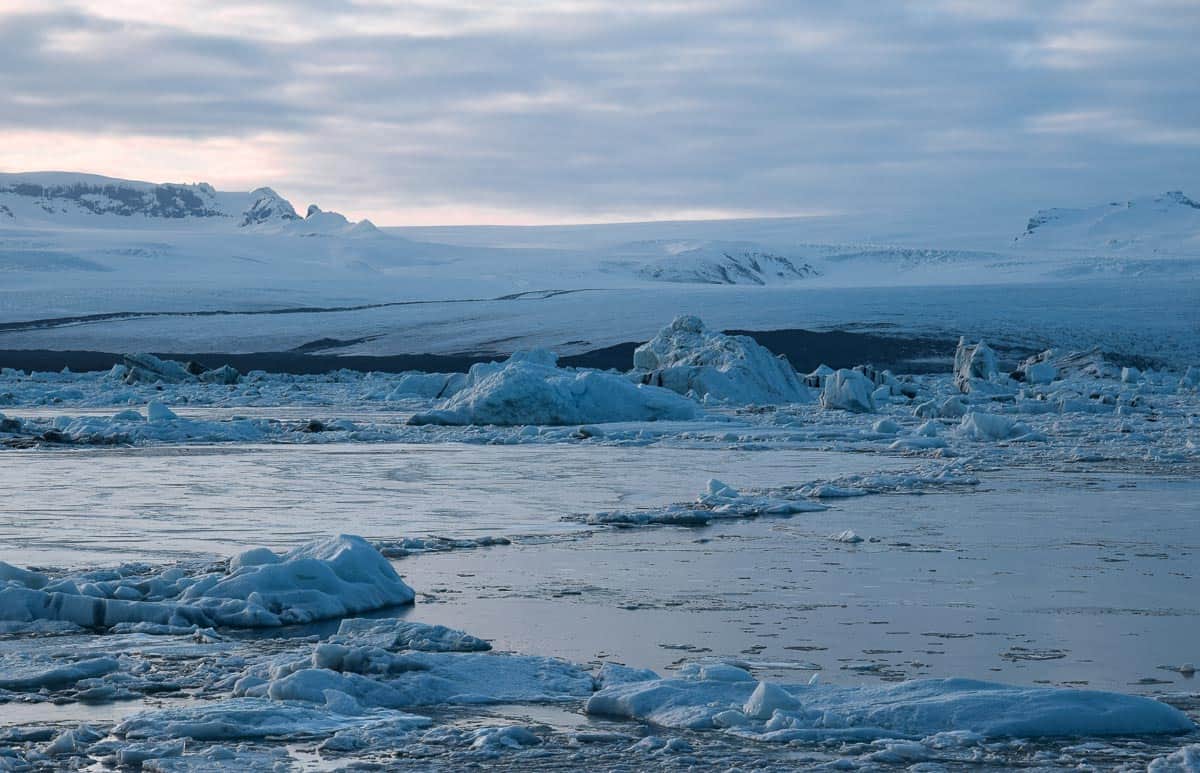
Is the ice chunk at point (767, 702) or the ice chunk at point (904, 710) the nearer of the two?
the ice chunk at point (904, 710)

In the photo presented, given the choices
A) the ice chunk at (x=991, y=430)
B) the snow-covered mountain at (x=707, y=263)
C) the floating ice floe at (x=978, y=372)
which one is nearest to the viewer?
the ice chunk at (x=991, y=430)

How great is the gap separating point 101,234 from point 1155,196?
8332cm

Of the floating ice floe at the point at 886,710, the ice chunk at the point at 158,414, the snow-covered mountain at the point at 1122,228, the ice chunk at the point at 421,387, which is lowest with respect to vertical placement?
the ice chunk at the point at 421,387

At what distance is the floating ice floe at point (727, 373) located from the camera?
22234 millimetres

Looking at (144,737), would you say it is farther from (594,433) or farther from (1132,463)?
(594,433)

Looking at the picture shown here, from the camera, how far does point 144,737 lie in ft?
12.8

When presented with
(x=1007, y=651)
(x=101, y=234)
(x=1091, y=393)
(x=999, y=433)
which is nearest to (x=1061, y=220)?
(x=101, y=234)

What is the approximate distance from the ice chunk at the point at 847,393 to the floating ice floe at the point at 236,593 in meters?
14.5

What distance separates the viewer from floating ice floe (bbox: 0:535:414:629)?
5.48 meters

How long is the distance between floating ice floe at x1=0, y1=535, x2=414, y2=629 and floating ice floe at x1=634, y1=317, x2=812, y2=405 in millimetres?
15788

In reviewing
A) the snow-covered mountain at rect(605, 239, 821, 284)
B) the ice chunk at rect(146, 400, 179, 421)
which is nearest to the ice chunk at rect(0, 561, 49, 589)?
the ice chunk at rect(146, 400, 179, 421)

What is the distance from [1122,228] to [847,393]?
104487 millimetres

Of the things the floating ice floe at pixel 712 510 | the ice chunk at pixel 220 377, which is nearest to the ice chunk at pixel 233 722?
the floating ice floe at pixel 712 510

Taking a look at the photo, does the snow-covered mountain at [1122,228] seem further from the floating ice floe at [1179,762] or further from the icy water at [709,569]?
the floating ice floe at [1179,762]
